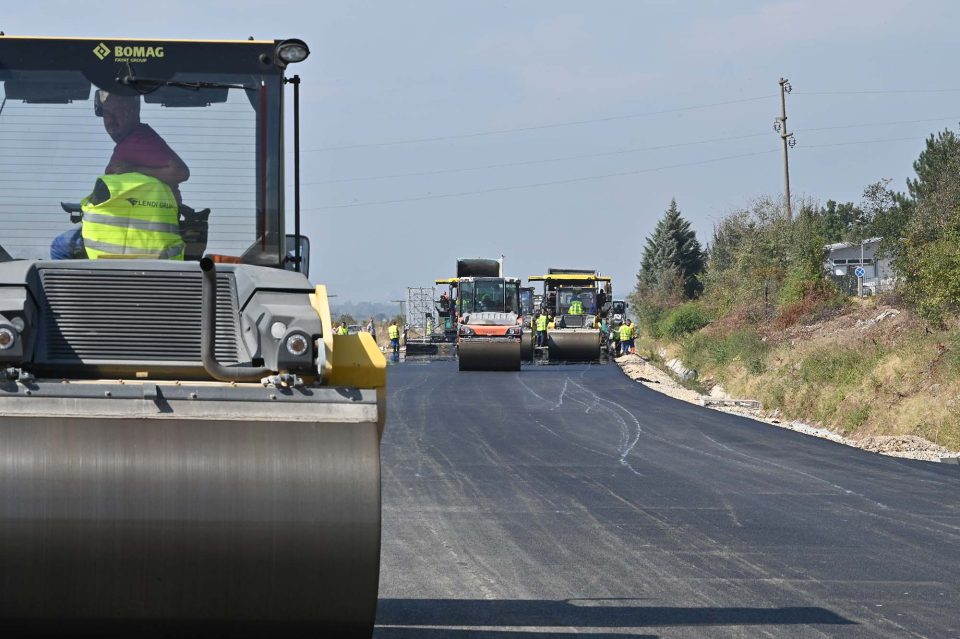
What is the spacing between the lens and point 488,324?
121ft

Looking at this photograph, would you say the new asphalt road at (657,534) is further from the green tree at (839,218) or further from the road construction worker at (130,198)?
the green tree at (839,218)

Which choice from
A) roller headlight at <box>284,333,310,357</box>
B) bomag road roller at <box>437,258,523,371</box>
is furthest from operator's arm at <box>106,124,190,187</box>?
bomag road roller at <box>437,258,523,371</box>

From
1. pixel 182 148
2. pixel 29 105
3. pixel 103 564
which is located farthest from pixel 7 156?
pixel 103 564

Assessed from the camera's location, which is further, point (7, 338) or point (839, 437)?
point (839, 437)

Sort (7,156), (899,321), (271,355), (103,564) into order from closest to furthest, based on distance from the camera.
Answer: (103,564) < (271,355) < (7,156) < (899,321)

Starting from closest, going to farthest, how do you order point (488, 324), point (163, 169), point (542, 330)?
point (163, 169)
point (488, 324)
point (542, 330)

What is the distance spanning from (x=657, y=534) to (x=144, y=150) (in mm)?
5705

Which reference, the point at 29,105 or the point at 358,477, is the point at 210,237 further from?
the point at 358,477

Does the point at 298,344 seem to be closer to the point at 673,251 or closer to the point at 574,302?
the point at 574,302

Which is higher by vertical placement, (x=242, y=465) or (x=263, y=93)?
(x=263, y=93)

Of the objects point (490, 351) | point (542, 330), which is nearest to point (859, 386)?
point (490, 351)

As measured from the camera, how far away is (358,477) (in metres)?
5.12

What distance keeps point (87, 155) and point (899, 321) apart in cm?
2633

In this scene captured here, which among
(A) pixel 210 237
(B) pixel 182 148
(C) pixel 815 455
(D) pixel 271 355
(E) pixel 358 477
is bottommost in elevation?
(C) pixel 815 455
